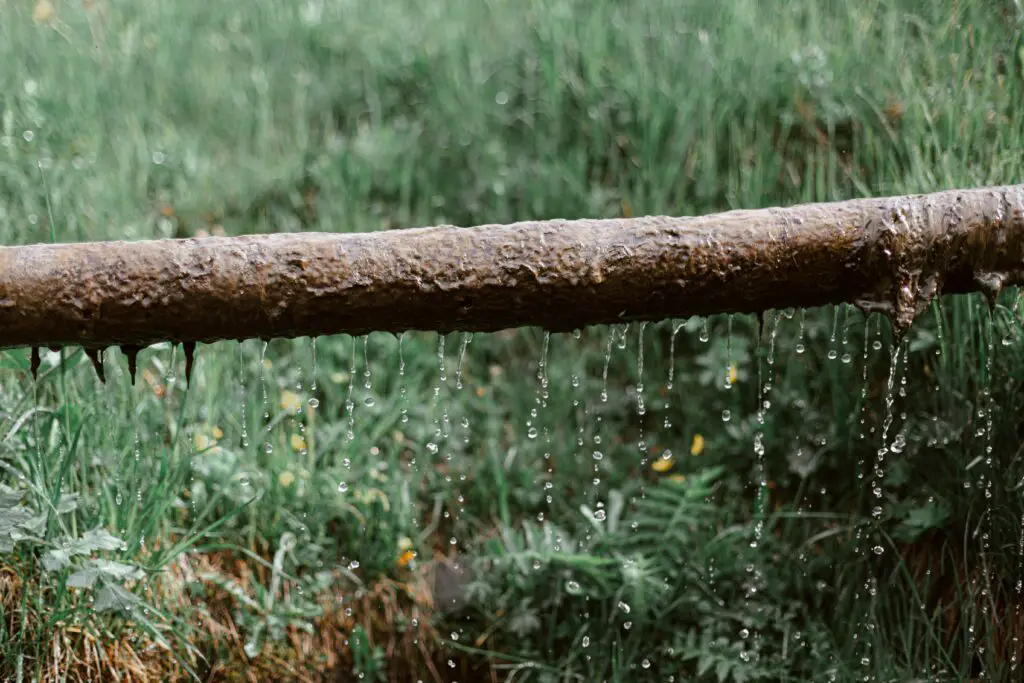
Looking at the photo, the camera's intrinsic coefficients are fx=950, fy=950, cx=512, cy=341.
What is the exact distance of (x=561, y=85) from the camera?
3781 millimetres

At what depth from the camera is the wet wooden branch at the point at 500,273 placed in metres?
1.87

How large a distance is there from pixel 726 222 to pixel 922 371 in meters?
1.29

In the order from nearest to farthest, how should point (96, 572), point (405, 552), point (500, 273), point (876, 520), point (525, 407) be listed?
point (500, 273), point (96, 572), point (876, 520), point (405, 552), point (525, 407)

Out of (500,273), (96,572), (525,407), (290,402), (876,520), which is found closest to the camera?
(500,273)

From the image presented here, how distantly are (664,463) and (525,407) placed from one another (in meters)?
0.52

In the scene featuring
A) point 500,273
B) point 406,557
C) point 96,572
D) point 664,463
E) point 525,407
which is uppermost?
point 500,273

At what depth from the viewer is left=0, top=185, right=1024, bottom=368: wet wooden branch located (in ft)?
6.13

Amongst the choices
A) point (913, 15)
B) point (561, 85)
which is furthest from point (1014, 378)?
point (561, 85)

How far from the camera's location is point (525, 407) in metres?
3.29

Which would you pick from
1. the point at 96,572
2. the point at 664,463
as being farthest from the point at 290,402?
the point at 664,463

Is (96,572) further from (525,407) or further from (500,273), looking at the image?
(525,407)

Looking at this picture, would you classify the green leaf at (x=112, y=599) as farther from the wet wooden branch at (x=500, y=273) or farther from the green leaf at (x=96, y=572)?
the wet wooden branch at (x=500, y=273)

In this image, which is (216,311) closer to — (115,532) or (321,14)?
(115,532)

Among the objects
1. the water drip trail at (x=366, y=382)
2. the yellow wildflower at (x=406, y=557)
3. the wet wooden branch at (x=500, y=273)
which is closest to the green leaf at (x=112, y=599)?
the wet wooden branch at (x=500, y=273)
